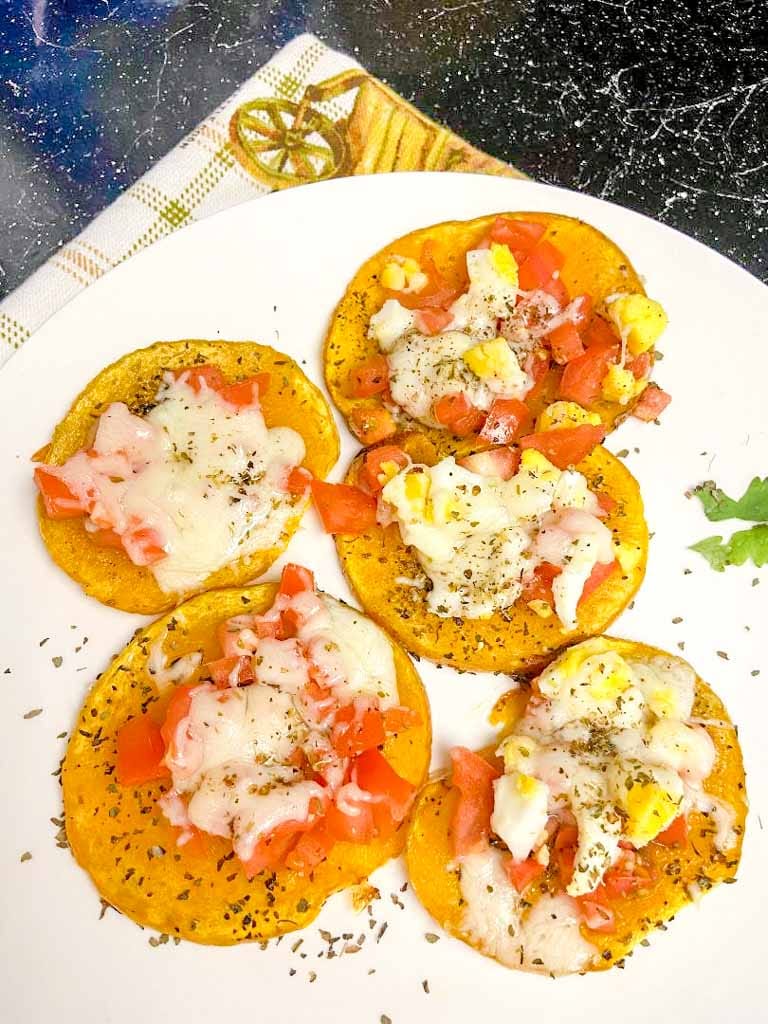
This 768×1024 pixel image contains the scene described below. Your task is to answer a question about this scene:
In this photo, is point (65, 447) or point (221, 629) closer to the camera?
point (221, 629)

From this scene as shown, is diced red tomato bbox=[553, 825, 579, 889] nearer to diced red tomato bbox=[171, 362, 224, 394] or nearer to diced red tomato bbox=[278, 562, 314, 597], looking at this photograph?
diced red tomato bbox=[278, 562, 314, 597]

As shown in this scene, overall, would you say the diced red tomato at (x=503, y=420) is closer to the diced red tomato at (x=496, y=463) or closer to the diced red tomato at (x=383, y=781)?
the diced red tomato at (x=496, y=463)

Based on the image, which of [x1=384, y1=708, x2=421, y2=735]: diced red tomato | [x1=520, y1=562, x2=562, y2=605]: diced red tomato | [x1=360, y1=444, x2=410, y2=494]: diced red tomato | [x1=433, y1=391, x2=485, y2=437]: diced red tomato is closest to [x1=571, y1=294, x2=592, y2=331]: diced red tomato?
[x1=433, y1=391, x2=485, y2=437]: diced red tomato

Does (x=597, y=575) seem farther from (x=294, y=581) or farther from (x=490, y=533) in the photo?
(x=294, y=581)

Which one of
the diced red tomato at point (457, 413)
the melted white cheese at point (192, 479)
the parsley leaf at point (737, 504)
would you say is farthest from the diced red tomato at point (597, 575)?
the melted white cheese at point (192, 479)

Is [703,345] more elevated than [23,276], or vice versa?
[703,345]

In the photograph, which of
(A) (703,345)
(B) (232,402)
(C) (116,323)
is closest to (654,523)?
(A) (703,345)

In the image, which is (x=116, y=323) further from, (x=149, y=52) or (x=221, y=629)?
(x=149, y=52)

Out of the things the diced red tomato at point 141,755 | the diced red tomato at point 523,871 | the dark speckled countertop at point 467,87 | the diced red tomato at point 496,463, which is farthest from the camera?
the dark speckled countertop at point 467,87

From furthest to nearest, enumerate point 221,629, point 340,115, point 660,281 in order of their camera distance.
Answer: point 340,115 < point 660,281 < point 221,629
